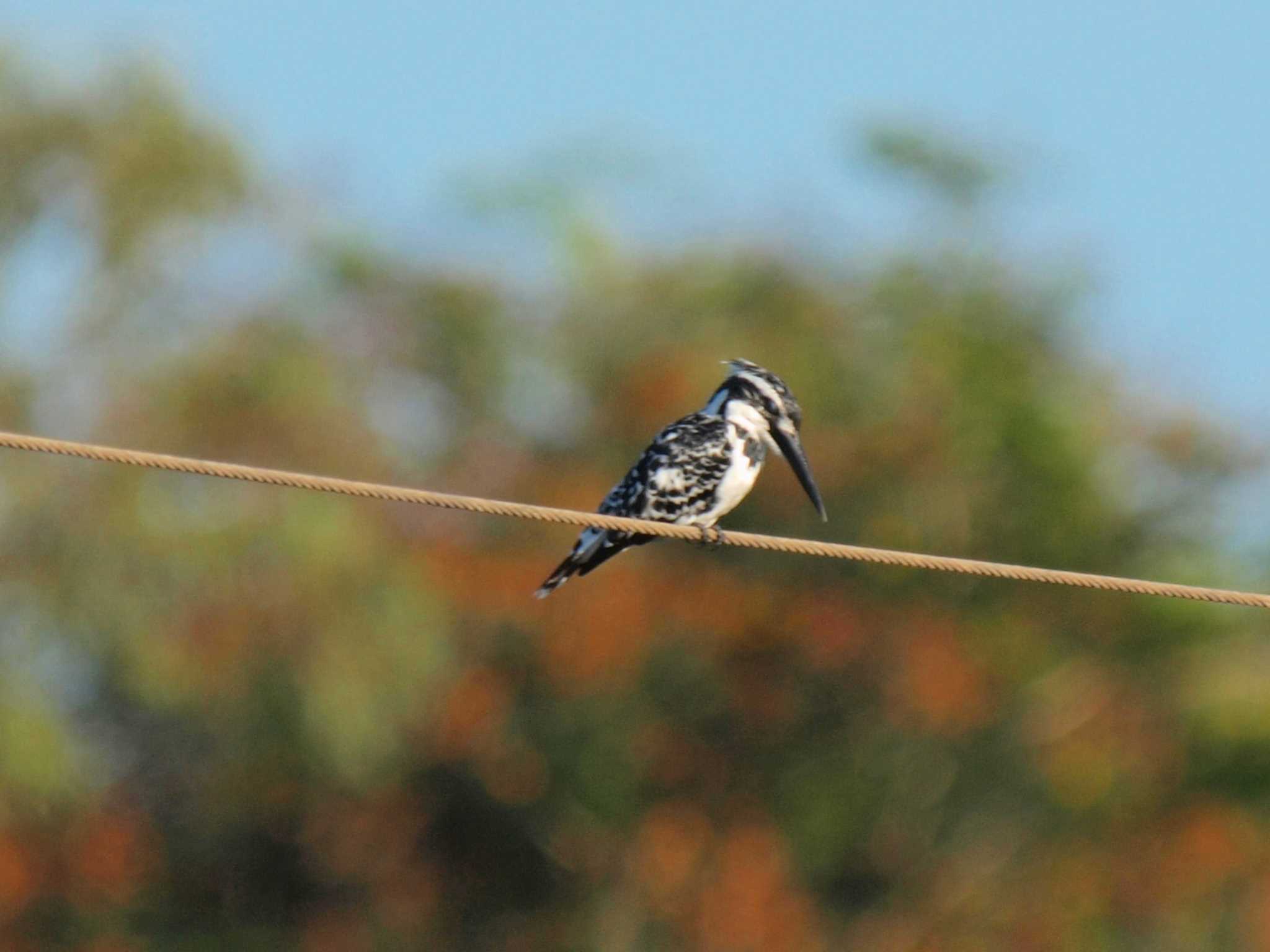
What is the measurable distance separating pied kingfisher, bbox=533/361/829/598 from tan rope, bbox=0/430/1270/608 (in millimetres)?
1490

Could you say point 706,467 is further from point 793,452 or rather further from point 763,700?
point 763,700

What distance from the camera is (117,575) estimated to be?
13.1 meters

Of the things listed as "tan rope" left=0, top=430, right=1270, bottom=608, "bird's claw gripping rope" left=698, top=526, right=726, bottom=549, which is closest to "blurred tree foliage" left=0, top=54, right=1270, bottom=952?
"bird's claw gripping rope" left=698, top=526, right=726, bottom=549

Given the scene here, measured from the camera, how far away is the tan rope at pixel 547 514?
452 cm

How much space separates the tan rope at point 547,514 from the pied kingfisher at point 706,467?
58.6 inches

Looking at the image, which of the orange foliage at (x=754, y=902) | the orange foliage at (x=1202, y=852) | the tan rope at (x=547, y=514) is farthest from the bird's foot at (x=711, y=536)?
the orange foliage at (x=1202, y=852)

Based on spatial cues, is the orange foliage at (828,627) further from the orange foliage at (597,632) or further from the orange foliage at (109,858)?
the orange foliage at (109,858)

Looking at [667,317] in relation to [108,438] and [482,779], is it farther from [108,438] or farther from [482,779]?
[108,438]

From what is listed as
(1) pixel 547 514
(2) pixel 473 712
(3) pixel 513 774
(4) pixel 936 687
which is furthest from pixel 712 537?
(3) pixel 513 774

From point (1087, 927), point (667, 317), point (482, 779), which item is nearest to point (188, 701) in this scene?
point (482, 779)

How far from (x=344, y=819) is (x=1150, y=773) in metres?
5.86

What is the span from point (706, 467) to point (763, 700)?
10952mm

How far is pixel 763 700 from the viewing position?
18078 millimetres

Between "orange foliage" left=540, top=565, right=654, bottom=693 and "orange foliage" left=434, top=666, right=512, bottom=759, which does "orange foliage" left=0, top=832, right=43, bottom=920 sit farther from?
"orange foliage" left=540, top=565, right=654, bottom=693
